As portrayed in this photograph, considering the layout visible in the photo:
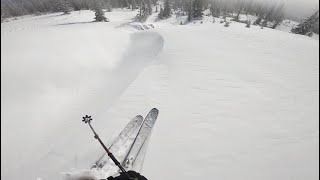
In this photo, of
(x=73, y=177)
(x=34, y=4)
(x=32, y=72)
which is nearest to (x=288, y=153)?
(x=73, y=177)

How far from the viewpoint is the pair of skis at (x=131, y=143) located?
553cm

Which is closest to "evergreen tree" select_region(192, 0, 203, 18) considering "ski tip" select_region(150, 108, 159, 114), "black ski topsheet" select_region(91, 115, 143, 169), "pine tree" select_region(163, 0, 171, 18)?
"pine tree" select_region(163, 0, 171, 18)

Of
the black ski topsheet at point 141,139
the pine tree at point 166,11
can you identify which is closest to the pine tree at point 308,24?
the pine tree at point 166,11

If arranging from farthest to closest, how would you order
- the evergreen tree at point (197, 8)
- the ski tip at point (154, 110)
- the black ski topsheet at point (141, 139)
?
the evergreen tree at point (197, 8) → the ski tip at point (154, 110) → the black ski topsheet at point (141, 139)

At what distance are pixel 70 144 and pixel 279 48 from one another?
14674mm

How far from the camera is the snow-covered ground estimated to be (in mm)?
5230

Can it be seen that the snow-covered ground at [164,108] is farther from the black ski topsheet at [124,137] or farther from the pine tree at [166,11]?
the pine tree at [166,11]

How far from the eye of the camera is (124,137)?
630 centimetres

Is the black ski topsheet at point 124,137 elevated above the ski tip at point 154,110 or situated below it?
below

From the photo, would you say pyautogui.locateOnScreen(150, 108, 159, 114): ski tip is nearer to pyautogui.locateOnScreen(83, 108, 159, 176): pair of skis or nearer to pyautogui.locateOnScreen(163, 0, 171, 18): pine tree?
pyautogui.locateOnScreen(83, 108, 159, 176): pair of skis

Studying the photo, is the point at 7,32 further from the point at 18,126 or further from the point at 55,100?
the point at 55,100

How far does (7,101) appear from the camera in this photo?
19.3ft

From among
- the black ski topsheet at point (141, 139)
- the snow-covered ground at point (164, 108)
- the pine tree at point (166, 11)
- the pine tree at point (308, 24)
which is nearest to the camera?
the snow-covered ground at point (164, 108)

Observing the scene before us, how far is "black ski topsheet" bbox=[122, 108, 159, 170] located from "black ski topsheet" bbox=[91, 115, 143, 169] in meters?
0.22
